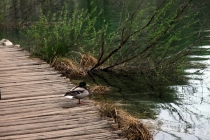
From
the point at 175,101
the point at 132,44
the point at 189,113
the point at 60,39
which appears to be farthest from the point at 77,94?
the point at 132,44

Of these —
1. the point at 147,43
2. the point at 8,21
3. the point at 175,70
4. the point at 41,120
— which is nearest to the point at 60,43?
the point at 147,43

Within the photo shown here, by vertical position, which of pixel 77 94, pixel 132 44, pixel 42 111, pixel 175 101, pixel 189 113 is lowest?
pixel 189 113

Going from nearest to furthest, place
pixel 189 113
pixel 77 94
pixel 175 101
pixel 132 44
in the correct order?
pixel 77 94 < pixel 189 113 < pixel 175 101 < pixel 132 44

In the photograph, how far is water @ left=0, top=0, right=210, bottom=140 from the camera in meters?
7.00

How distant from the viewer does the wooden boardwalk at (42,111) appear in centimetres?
517

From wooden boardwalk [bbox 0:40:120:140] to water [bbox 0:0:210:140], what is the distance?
1440mm

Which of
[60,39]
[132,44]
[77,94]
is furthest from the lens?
[132,44]

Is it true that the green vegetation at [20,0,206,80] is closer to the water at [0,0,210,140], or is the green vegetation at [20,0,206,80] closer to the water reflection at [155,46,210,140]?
the water at [0,0,210,140]

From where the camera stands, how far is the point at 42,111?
6.01m

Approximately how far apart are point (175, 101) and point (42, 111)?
12.3 ft

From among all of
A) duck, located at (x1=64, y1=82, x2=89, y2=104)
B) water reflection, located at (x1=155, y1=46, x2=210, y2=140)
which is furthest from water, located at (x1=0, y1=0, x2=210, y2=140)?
duck, located at (x1=64, y1=82, x2=89, y2=104)

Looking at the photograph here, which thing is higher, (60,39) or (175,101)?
(60,39)

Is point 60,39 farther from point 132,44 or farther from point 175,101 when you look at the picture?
point 175,101

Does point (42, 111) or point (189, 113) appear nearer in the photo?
point (42, 111)
